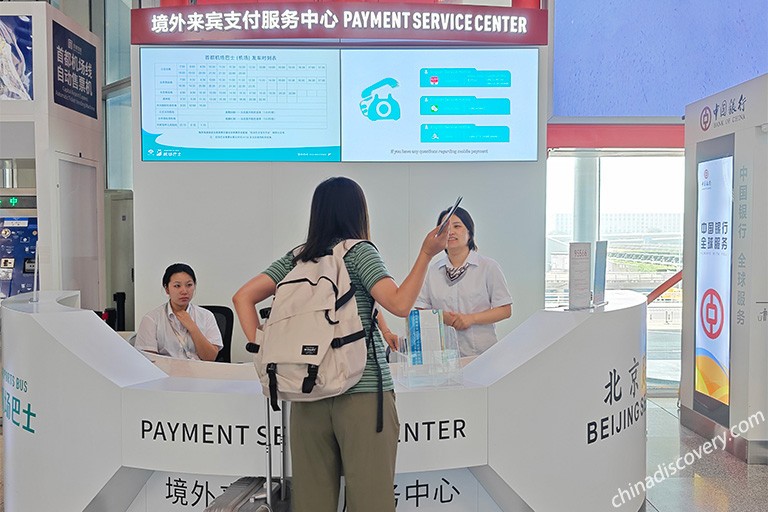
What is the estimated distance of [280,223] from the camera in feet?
17.5

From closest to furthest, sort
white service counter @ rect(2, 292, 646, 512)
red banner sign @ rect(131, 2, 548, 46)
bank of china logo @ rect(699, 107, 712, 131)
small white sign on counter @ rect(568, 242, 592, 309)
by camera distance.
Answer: white service counter @ rect(2, 292, 646, 512)
small white sign on counter @ rect(568, 242, 592, 309)
bank of china logo @ rect(699, 107, 712, 131)
red banner sign @ rect(131, 2, 548, 46)

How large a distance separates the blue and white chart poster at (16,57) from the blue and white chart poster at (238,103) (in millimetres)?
785

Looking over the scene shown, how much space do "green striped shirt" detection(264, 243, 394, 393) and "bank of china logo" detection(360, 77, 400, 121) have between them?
3312 mm

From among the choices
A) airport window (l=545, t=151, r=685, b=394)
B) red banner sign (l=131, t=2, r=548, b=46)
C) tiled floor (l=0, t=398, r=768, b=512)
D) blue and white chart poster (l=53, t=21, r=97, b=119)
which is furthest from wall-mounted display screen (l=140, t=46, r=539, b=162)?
tiled floor (l=0, t=398, r=768, b=512)

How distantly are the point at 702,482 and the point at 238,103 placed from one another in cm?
366

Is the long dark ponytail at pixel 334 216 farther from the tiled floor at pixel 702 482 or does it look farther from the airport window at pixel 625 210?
the airport window at pixel 625 210

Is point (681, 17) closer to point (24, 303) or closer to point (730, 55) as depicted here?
point (730, 55)

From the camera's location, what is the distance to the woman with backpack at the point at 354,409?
2006 mm

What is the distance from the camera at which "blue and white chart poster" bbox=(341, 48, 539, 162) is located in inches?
206

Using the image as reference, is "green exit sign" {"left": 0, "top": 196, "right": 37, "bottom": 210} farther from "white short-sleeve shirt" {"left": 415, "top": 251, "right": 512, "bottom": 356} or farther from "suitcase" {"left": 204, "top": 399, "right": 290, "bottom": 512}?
"suitcase" {"left": 204, "top": 399, "right": 290, "bottom": 512}

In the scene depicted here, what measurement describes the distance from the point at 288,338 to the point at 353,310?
0.18m

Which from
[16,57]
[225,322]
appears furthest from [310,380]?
[16,57]

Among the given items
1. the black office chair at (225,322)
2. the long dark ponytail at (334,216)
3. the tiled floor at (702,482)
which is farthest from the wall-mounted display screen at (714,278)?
the long dark ponytail at (334,216)

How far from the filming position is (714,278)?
15.5 feet
